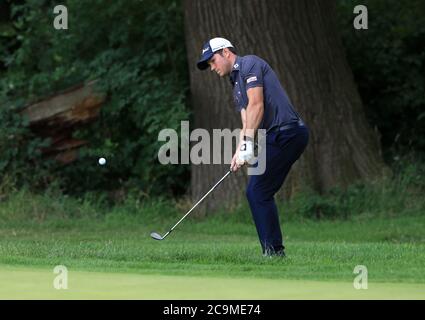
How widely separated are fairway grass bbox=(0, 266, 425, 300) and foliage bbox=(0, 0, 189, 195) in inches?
381

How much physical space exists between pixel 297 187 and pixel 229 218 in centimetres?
107

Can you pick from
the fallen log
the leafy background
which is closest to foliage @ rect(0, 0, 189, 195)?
the leafy background

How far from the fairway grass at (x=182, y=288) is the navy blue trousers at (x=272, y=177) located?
2200 mm

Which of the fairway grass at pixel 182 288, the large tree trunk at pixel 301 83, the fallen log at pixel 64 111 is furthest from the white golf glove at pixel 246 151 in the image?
the fallen log at pixel 64 111

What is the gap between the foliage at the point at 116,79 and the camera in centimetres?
1759

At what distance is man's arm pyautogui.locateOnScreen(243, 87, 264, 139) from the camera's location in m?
9.83

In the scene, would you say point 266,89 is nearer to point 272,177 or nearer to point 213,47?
point 213,47

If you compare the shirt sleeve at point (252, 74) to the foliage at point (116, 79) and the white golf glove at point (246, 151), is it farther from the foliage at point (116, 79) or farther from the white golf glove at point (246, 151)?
the foliage at point (116, 79)

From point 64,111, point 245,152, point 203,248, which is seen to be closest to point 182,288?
point 245,152

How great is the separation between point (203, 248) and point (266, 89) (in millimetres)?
2330

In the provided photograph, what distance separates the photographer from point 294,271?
888cm

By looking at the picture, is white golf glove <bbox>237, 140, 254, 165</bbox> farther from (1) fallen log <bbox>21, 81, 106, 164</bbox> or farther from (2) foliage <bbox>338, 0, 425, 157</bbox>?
(2) foliage <bbox>338, 0, 425, 157</bbox>

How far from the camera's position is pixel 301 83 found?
1645cm
